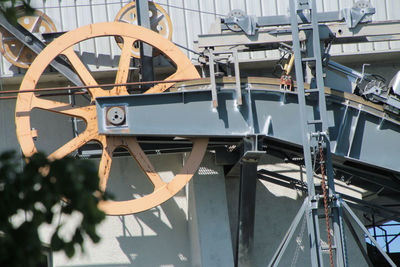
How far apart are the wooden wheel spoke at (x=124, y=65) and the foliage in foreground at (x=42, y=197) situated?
7.87m

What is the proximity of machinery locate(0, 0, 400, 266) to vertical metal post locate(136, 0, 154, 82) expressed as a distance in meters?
0.72

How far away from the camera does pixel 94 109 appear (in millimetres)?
15039

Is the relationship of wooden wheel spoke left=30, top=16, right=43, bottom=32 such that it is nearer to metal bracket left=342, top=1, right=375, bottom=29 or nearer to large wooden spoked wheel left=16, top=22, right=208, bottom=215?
large wooden spoked wheel left=16, top=22, right=208, bottom=215

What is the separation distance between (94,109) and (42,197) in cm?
793

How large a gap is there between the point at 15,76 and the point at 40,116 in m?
0.89

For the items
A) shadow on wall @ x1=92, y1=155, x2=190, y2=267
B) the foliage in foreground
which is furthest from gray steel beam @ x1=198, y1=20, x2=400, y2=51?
the foliage in foreground

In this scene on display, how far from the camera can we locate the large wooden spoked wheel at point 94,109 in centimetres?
1484

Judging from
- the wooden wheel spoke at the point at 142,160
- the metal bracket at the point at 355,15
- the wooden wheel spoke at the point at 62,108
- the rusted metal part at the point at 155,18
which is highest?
the rusted metal part at the point at 155,18

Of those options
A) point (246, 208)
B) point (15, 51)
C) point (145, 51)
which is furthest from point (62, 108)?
point (246, 208)

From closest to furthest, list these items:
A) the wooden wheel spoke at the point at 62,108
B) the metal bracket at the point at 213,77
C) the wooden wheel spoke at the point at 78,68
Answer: the metal bracket at the point at 213,77, the wooden wheel spoke at the point at 62,108, the wooden wheel spoke at the point at 78,68

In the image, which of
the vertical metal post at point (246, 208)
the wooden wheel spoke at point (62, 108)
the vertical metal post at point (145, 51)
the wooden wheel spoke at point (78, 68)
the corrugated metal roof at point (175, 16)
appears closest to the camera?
the vertical metal post at point (246, 208)

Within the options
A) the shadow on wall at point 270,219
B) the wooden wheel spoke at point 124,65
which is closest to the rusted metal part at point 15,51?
the wooden wheel spoke at point 124,65

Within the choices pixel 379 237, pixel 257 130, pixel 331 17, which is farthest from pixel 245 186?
pixel 379 237

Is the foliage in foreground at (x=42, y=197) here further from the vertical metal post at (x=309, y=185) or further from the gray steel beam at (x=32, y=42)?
the gray steel beam at (x=32, y=42)
